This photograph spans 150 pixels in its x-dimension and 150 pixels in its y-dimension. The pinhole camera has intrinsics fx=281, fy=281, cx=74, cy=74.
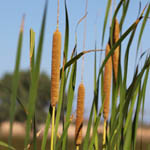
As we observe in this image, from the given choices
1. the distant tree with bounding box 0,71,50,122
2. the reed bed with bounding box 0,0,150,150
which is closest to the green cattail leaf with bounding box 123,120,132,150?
the reed bed with bounding box 0,0,150,150

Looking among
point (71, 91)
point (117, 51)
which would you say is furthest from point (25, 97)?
point (117, 51)

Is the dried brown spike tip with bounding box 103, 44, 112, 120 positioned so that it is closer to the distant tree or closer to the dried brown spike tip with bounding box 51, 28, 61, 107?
the dried brown spike tip with bounding box 51, 28, 61, 107

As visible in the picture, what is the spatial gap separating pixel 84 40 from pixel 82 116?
0.25 m

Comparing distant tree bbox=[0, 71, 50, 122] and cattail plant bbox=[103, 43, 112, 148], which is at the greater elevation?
distant tree bbox=[0, 71, 50, 122]

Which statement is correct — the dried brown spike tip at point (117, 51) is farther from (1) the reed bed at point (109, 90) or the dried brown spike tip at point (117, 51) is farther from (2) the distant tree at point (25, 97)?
(2) the distant tree at point (25, 97)

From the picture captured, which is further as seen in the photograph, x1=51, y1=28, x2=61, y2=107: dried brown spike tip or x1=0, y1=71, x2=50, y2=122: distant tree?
x1=0, y1=71, x2=50, y2=122: distant tree

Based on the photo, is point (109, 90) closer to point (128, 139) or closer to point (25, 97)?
point (128, 139)

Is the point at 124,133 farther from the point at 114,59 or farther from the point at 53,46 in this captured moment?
the point at 53,46

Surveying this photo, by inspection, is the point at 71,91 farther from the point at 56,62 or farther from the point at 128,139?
the point at 128,139

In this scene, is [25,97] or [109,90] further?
[25,97]

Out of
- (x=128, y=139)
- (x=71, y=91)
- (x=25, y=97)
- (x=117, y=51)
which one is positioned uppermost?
(x=25, y=97)

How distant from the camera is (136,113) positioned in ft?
2.79

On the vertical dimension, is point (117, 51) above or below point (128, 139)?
above

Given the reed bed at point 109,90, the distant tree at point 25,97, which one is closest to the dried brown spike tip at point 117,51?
the reed bed at point 109,90
